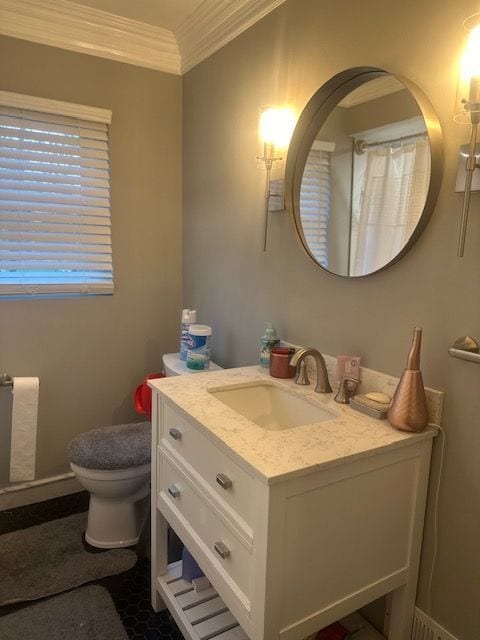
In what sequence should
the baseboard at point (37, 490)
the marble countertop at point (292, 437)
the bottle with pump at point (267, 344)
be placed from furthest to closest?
the baseboard at point (37, 490) < the bottle with pump at point (267, 344) < the marble countertop at point (292, 437)

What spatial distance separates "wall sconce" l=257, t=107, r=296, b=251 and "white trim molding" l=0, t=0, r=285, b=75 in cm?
43

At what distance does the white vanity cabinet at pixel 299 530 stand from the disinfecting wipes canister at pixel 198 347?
0.59 meters

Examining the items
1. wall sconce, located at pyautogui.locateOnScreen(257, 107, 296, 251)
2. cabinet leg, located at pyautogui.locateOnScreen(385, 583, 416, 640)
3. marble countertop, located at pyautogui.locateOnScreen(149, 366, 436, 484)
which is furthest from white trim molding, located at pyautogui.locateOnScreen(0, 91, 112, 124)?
cabinet leg, located at pyautogui.locateOnScreen(385, 583, 416, 640)

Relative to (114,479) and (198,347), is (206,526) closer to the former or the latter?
(114,479)

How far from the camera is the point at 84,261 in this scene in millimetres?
2273

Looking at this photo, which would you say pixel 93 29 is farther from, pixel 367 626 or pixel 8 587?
pixel 367 626

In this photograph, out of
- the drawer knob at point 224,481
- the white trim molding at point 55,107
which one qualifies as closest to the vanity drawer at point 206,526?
the drawer knob at point 224,481

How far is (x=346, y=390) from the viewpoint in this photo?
1.40m

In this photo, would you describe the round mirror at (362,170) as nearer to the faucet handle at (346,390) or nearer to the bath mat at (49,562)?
the faucet handle at (346,390)

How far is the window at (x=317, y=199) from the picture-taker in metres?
1.56

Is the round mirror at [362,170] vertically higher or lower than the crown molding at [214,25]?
lower

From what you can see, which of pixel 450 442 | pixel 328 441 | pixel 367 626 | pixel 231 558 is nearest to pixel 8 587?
pixel 231 558

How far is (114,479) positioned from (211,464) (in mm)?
852

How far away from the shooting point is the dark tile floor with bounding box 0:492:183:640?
1.58m
